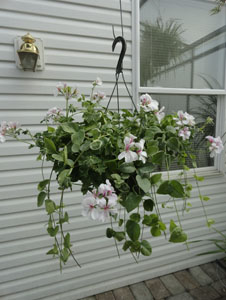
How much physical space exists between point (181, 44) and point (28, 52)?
1271 millimetres

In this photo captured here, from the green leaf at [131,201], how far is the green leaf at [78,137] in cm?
23

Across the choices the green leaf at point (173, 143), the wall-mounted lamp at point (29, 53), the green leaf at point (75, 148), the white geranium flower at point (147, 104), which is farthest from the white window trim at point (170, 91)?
the green leaf at point (75, 148)

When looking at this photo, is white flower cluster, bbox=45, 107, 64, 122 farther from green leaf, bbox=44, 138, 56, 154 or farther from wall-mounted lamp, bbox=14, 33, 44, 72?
wall-mounted lamp, bbox=14, 33, 44, 72

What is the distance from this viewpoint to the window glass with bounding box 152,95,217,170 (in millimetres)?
1726

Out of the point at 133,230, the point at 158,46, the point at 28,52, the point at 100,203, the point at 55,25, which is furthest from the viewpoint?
the point at 158,46

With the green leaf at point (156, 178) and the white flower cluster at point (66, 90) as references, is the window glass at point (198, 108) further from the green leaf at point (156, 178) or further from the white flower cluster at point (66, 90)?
the green leaf at point (156, 178)

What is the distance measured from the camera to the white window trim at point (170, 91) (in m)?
1.45

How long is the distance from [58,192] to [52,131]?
0.81 meters

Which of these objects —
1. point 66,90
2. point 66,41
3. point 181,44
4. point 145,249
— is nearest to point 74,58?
point 66,41

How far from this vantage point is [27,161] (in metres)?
1.38

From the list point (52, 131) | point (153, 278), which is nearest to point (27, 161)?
point (52, 131)

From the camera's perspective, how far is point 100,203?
Answer: 1.58 feet

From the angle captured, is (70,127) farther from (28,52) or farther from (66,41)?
(66,41)

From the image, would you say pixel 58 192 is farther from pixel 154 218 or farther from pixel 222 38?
pixel 222 38
